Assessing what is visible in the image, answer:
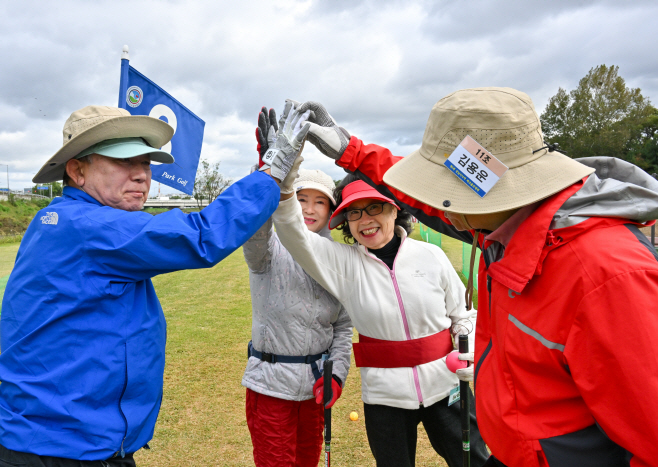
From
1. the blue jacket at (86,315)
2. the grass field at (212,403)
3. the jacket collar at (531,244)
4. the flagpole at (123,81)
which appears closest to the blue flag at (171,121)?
the flagpole at (123,81)

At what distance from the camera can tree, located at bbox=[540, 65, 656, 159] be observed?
123 ft

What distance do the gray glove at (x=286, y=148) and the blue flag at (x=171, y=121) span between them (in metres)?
1.75

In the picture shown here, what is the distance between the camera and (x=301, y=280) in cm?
244

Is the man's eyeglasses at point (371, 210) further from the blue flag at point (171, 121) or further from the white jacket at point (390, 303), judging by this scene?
the blue flag at point (171, 121)

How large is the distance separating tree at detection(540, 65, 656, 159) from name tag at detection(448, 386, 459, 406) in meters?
40.9

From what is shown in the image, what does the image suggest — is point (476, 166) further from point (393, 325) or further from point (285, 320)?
point (285, 320)

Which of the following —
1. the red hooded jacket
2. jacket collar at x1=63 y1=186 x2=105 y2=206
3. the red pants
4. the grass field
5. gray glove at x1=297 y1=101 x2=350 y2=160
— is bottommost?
the grass field

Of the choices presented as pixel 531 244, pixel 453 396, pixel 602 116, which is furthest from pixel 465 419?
pixel 602 116

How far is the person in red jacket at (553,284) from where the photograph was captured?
951mm

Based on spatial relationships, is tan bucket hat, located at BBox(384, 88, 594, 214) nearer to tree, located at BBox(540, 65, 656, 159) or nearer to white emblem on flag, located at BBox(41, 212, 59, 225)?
white emblem on flag, located at BBox(41, 212, 59, 225)

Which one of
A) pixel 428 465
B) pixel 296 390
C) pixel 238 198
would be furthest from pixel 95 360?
pixel 428 465

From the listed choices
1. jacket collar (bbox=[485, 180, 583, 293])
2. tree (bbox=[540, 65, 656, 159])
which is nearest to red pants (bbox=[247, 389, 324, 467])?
jacket collar (bbox=[485, 180, 583, 293])

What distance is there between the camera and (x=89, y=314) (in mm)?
1576

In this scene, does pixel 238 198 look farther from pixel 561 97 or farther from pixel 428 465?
pixel 561 97
